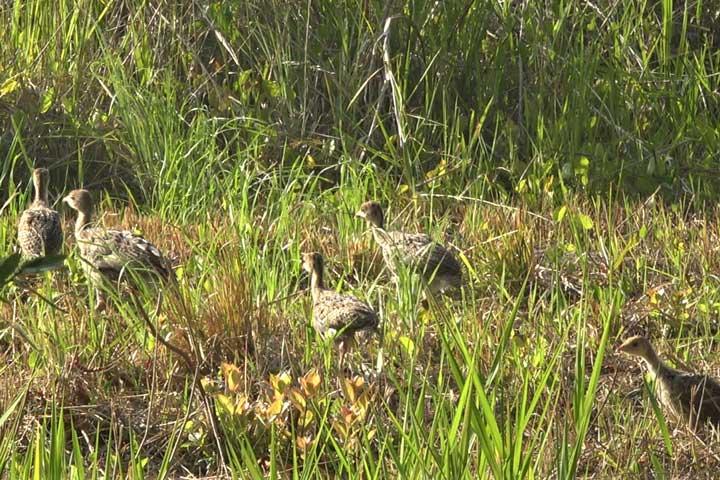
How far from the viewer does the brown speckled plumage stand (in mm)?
6082

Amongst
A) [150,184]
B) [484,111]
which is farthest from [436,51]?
[150,184]

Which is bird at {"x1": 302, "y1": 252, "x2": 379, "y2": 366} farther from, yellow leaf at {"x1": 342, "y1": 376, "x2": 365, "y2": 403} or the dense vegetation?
yellow leaf at {"x1": 342, "y1": 376, "x2": 365, "y2": 403}

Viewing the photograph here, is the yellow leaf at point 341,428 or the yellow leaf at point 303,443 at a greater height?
the yellow leaf at point 341,428

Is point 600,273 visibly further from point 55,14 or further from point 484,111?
point 55,14

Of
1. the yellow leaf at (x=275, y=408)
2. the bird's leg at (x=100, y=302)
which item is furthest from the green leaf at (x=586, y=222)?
the yellow leaf at (x=275, y=408)

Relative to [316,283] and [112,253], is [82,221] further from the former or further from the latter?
[316,283]

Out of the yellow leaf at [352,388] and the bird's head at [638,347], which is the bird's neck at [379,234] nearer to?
the bird's head at [638,347]

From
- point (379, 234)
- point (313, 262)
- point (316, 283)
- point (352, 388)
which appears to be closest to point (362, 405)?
point (352, 388)

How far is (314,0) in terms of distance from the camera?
9281mm

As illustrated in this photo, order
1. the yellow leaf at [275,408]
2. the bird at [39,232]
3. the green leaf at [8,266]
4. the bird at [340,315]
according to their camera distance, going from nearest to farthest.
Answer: the green leaf at [8,266] → the yellow leaf at [275,408] → the bird at [340,315] → the bird at [39,232]

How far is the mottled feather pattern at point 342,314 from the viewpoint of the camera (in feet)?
20.0

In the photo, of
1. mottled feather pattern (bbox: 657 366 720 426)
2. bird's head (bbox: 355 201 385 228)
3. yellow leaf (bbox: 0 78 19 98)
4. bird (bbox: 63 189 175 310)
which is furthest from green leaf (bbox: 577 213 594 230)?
yellow leaf (bbox: 0 78 19 98)

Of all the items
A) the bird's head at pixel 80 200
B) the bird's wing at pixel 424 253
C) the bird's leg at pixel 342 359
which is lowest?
the bird's head at pixel 80 200

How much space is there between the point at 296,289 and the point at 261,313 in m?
0.81
